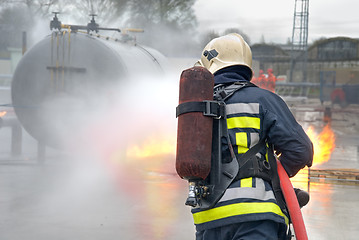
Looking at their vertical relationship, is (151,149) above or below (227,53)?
below

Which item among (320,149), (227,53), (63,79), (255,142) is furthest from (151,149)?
(255,142)

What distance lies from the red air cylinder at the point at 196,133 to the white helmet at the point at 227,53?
10.6 inches

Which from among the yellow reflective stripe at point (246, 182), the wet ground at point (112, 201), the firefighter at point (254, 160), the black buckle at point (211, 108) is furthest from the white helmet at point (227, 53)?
the wet ground at point (112, 201)

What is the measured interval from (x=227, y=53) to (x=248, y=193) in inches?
29.3

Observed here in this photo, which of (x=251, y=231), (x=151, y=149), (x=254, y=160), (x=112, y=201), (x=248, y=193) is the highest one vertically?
(x=254, y=160)

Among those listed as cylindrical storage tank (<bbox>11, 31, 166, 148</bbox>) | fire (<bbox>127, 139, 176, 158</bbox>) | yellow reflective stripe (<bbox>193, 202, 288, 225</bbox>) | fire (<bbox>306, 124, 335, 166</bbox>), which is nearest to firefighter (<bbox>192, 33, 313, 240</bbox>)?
yellow reflective stripe (<bbox>193, 202, 288, 225</bbox>)

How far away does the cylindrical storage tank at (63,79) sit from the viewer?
8719mm

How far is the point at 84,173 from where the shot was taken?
828 cm

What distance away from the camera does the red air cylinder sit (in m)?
2.56

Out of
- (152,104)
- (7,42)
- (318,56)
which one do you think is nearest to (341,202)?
(152,104)

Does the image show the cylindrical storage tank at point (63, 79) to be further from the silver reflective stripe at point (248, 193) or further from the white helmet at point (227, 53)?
the silver reflective stripe at point (248, 193)

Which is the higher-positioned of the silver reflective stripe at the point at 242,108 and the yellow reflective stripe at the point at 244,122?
the silver reflective stripe at the point at 242,108

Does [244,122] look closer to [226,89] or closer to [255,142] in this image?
[255,142]

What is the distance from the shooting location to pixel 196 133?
256cm
